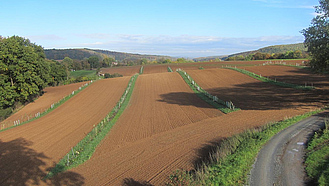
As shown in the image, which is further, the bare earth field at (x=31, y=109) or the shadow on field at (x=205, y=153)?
the bare earth field at (x=31, y=109)

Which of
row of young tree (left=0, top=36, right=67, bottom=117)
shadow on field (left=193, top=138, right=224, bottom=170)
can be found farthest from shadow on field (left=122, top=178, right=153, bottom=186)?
row of young tree (left=0, top=36, right=67, bottom=117)

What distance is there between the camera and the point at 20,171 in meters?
13.9

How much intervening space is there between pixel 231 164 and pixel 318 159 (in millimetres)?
3393

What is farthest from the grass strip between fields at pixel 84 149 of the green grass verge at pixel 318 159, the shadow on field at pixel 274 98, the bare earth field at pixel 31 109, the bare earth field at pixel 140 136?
the bare earth field at pixel 31 109

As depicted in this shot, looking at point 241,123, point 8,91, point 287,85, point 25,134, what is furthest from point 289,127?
point 8,91

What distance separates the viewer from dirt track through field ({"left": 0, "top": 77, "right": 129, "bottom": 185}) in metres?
13.0

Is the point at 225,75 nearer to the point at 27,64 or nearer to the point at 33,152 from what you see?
the point at 27,64

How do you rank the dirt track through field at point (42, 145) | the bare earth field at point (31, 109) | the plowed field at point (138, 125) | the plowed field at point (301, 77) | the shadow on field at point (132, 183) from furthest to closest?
1. the plowed field at point (301, 77)
2. the bare earth field at point (31, 109)
3. the dirt track through field at point (42, 145)
4. the plowed field at point (138, 125)
5. the shadow on field at point (132, 183)

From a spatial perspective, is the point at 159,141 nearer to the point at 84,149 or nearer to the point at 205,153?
the point at 205,153

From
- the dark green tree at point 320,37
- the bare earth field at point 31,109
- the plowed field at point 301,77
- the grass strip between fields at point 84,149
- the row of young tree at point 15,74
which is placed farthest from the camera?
the plowed field at point 301,77

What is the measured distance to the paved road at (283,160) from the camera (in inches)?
349

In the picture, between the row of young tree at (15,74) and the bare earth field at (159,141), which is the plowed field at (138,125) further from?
the row of young tree at (15,74)

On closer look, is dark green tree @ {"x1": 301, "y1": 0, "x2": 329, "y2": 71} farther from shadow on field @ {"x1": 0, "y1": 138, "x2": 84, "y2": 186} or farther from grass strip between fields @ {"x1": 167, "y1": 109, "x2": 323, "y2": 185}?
shadow on field @ {"x1": 0, "y1": 138, "x2": 84, "y2": 186}

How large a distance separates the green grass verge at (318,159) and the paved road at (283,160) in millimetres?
277
